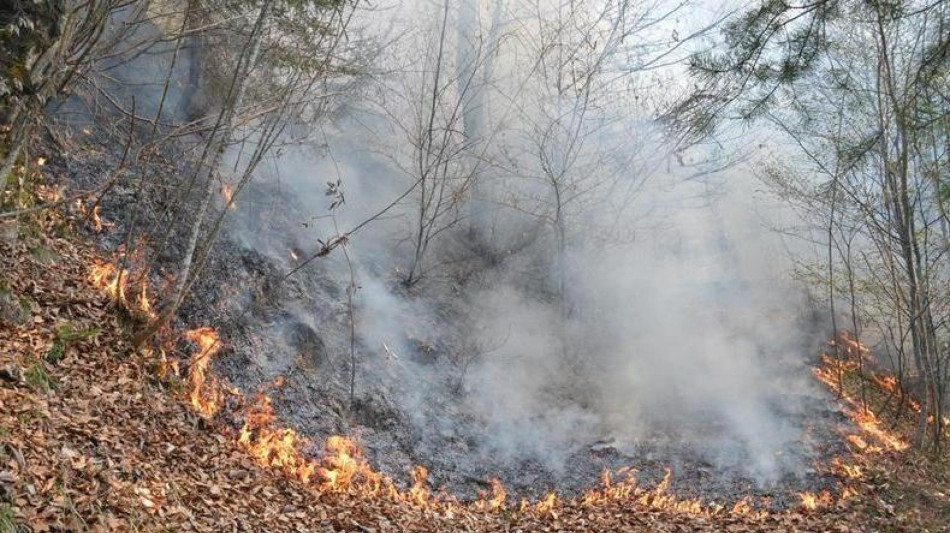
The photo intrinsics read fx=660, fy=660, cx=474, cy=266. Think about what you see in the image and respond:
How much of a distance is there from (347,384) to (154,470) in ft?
13.5

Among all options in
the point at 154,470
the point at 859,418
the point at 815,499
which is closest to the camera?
the point at 154,470

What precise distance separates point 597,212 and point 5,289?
1125 cm

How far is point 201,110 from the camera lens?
34.9ft

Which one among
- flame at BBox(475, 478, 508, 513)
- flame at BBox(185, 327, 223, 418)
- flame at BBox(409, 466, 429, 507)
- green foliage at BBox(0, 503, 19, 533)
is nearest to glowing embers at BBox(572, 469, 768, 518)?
flame at BBox(475, 478, 508, 513)

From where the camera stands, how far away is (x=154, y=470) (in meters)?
4.75

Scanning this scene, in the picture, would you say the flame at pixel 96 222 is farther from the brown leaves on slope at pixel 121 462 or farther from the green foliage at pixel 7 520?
the green foliage at pixel 7 520

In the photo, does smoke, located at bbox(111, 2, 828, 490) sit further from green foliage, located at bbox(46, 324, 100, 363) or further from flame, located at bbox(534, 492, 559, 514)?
green foliage, located at bbox(46, 324, 100, 363)

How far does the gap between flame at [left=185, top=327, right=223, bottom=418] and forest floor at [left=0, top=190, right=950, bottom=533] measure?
77 millimetres

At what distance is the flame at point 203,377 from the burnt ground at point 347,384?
0.68ft

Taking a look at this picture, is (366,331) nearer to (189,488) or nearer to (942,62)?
(189,488)

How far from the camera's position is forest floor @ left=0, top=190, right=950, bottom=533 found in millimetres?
4047

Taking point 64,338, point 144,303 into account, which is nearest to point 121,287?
point 144,303

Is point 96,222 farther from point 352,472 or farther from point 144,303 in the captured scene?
point 352,472

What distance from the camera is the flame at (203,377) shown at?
6318 millimetres
